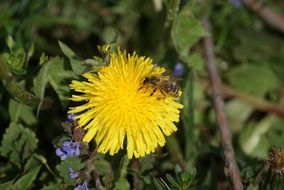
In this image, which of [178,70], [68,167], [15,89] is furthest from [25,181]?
[178,70]

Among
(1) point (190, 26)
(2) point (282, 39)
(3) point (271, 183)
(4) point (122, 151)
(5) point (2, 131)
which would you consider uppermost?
(2) point (282, 39)

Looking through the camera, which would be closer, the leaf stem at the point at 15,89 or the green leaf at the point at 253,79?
the leaf stem at the point at 15,89

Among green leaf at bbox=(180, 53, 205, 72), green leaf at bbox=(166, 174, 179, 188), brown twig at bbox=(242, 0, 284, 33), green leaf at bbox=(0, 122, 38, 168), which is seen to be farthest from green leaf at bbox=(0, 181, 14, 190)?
brown twig at bbox=(242, 0, 284, 33)

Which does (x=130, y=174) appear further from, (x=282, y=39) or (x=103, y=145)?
(x=282, y=39)

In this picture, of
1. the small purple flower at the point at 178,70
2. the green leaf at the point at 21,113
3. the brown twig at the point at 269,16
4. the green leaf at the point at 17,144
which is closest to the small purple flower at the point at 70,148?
the green leaf at the point at 17,144

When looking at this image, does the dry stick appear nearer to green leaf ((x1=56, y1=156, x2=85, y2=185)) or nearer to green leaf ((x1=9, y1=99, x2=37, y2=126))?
green leaf ((x1=56, y1=156, x2=85, y2=185))

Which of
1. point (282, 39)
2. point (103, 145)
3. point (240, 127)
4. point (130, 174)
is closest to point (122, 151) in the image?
point (130, 174)

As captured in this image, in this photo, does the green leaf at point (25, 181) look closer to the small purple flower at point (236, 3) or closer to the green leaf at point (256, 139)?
the green leaf at point (256, 139)
